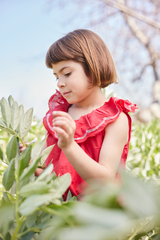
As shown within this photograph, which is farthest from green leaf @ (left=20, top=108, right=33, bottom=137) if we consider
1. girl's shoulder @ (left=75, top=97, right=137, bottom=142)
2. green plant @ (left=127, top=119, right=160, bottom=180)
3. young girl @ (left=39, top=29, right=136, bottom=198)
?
green plant @ (left=127, top=119, right=160, bottom=180)

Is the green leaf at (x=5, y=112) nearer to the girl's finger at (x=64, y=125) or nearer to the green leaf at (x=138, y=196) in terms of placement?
the girl's finger at (x=64, y=125)

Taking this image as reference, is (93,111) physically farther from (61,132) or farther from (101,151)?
(61,132)

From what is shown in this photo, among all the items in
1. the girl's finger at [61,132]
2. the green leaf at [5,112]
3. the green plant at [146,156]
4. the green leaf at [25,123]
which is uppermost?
the green leaf at [5,112]

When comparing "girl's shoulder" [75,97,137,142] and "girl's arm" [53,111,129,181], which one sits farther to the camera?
"girl's shoulder" [75,97,137,142]

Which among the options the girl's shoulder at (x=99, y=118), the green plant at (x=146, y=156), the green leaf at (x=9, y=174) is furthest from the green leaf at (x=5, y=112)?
the green plant at (x=146, y=156)

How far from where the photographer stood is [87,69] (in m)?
0.75

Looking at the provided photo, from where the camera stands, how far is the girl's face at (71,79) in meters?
0.70

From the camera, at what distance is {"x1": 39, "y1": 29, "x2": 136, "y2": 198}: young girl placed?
2.11 feet

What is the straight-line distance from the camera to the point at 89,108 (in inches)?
30.5

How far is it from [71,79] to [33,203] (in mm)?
546

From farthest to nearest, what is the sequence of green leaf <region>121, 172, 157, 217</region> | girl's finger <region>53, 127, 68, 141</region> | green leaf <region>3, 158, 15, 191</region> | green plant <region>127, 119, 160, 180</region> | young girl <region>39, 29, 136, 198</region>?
green plant <region>127, 119, 160, 180</region>
young girl <region>39, 29, 136, 198</region>
girl's finger <region>53, 127, 68, 141</region>
green leaf <region>3, 158, 15, 191</region>
green leaf <region>121, 172, 157, 217</region>

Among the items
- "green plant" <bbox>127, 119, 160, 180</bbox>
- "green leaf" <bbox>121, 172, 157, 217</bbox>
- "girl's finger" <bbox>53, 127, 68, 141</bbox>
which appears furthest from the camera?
"green plant" <bbox>127, 119, 160, 180</bbox>

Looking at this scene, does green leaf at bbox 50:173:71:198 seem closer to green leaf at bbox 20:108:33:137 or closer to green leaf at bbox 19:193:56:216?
green leaf at bbox 19:193:56:216

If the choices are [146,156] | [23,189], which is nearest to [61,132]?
[23,189]
